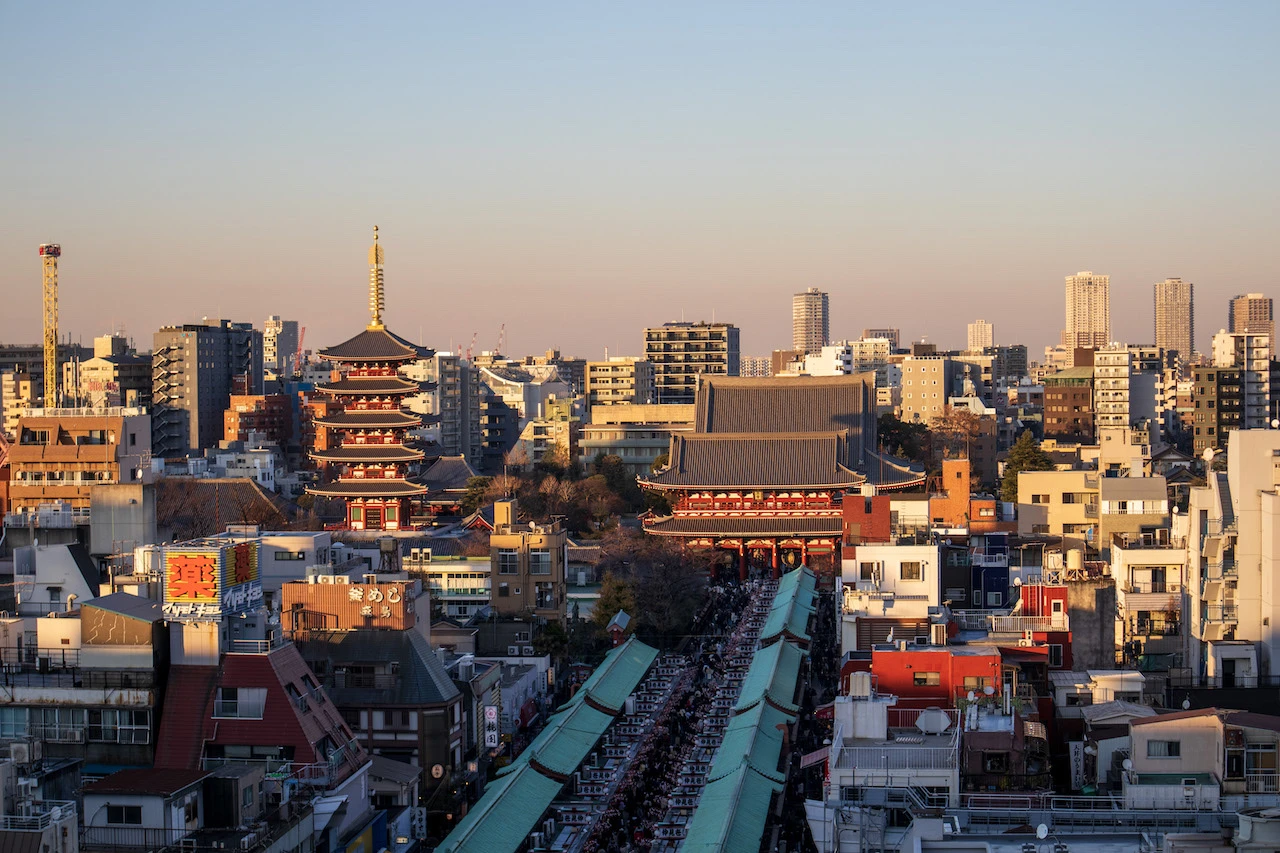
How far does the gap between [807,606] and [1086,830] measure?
35829 mm

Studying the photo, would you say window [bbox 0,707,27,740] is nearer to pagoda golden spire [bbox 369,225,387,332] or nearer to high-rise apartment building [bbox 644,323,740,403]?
pagoda golden spire [bbox 369,225,387,332]

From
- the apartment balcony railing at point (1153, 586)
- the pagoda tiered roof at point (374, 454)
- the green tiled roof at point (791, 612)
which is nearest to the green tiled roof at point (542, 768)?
the green tiled roof at point (791, 612)

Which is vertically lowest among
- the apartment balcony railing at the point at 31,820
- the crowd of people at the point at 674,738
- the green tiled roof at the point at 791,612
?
the crowd of people at the point at 674,738

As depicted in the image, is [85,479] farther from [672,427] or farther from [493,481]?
[672,427]

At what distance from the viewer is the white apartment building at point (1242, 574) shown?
3331 centimetres

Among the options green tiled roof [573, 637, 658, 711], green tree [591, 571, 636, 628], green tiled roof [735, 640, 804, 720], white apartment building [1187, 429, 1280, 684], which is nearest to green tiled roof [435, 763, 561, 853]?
green tiled roof [735, 640, 804, 720]

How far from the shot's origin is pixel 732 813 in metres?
30.9

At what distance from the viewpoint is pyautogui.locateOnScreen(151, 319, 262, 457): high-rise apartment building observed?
12256 centimetres

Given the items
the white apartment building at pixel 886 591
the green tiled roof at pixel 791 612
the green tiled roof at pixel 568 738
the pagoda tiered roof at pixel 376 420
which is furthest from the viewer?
the pagoda tiered roof at pixel 376 420

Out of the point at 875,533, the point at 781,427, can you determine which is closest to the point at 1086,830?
the point at 875,533

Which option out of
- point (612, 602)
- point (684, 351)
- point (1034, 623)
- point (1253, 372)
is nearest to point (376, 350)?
point (612, 602)

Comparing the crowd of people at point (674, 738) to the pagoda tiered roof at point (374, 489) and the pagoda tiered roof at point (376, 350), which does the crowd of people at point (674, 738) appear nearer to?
the pagoda tiered roof at point (374, 489)

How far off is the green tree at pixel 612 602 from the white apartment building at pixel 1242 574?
Answer: 21.7m

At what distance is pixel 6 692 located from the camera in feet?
91.1
